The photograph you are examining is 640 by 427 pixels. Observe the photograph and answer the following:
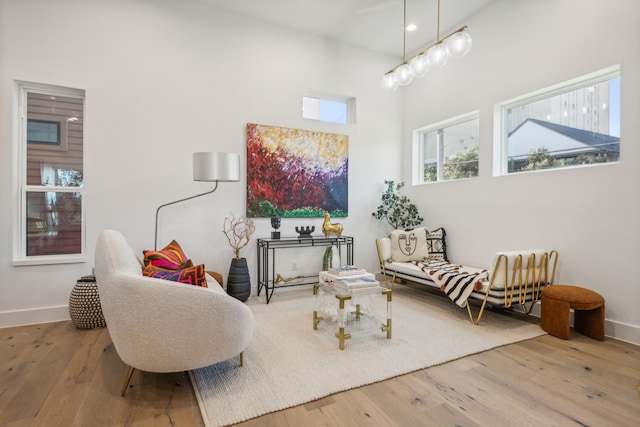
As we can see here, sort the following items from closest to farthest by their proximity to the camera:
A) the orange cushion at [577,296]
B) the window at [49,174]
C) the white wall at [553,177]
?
the orange cushion at [577,296], the white wall at [553,177], the window at [49,174]

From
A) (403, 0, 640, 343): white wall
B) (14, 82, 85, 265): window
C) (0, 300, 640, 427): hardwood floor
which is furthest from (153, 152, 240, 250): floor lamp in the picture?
(403, 0, 640, 343): white wall

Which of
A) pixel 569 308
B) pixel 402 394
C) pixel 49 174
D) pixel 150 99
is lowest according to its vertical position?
pixel 402 394

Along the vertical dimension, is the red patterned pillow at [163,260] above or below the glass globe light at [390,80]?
below

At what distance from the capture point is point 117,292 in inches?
63.7

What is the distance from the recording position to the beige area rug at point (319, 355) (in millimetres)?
1767

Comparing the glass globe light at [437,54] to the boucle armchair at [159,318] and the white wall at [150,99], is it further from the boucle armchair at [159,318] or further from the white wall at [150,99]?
the boucle armchair at [159,318]

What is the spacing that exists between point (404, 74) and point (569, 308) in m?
2.58

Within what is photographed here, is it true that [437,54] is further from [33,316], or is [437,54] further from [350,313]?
[33,316]

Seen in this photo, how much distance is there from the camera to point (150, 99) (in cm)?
344

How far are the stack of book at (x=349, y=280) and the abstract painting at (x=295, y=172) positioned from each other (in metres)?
1.45

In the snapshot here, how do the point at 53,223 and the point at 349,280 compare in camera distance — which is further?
the point at 53,223

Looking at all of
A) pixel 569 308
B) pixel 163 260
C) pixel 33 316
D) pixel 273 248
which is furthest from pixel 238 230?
pixel 569 308

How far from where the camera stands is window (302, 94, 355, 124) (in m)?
4.41

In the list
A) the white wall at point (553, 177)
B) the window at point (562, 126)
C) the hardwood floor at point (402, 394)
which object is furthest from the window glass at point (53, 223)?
the window at point (562, 126)
